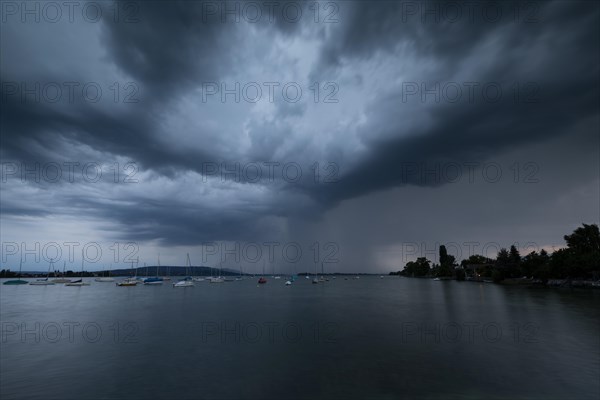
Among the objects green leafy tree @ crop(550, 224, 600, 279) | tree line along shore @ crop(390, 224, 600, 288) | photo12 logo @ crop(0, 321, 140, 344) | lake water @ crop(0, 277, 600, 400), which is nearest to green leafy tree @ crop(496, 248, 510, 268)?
tree line along shore @ crop(390, 224, 600, 288)

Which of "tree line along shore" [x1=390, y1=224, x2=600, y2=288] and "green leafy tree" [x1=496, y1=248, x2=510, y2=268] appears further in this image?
"green leafy tree" [x1=496, y1=248, x2=510, y2=268]

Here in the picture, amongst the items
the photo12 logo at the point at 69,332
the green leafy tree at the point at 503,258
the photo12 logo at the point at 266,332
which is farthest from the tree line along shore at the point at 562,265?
the photo12 logo at the point at 69,332

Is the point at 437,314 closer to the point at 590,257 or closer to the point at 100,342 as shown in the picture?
the point at 100,342

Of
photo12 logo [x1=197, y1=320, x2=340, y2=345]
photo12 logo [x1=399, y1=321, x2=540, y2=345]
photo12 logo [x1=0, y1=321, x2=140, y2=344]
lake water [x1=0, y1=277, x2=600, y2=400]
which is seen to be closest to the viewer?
lake water [x1=0, y1=277, x2=600, y2=400]

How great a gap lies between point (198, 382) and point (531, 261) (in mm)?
158056

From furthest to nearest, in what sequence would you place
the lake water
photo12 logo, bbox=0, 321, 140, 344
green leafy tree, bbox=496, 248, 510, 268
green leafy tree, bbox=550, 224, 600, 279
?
green leafy tree, bbox=496, 248, 510, 268, green leafy tree, bbox=550, 224, 600, 279, photo12 logo, bbox=0, 321, 140, 344, the lake water

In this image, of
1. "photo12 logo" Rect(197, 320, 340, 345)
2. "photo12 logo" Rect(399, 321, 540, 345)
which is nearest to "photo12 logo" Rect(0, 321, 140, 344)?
"photo12 logo" Rect(197, 320, 340, 345)

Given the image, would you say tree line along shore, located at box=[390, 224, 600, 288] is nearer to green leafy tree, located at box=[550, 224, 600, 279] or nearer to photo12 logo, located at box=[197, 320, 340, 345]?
green leafy tree, located at box=[550, 224, 600, 279]

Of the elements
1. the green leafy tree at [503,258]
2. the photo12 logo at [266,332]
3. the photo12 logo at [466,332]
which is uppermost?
the green leafy tree at [503,258]

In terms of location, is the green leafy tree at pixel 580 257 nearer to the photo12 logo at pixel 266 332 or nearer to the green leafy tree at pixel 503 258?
the green leafy tree at pixel 503 258

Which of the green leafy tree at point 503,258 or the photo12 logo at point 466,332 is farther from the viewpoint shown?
the green leafy tree at point 503,258

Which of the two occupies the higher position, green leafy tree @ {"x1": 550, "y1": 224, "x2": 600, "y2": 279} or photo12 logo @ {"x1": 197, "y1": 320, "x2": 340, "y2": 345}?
green leafy tree @ {"x1": 550, "y1": 224, "x2": 600, "y2": 279}

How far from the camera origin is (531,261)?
136500mm

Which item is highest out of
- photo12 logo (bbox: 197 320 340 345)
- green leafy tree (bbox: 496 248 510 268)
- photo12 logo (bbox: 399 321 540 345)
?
green leafy tree (bbox: 496 248 510 268)
